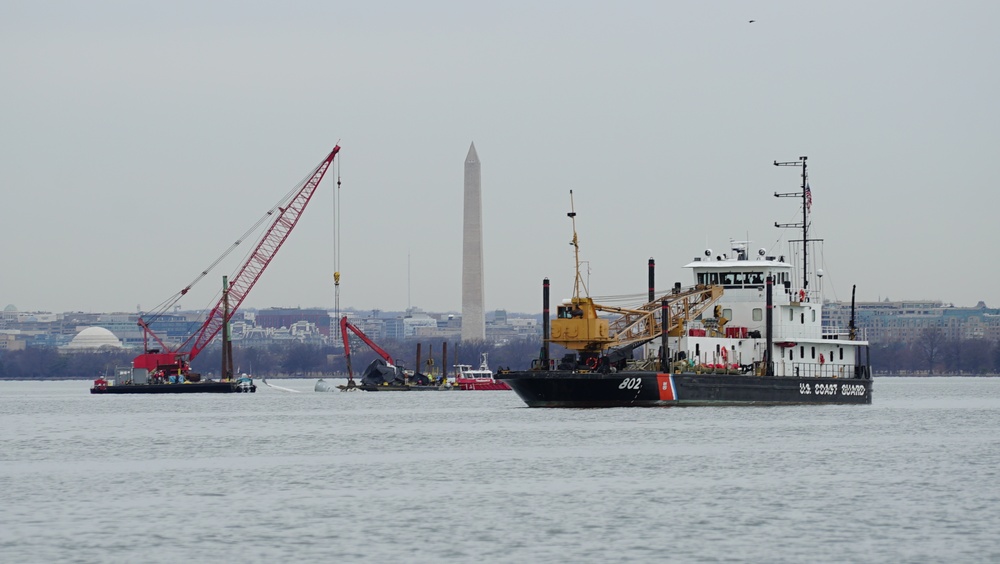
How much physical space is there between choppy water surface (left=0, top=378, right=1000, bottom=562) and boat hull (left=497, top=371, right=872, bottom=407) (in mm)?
3190

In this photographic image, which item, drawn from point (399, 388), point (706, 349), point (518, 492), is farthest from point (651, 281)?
point (399, 388)

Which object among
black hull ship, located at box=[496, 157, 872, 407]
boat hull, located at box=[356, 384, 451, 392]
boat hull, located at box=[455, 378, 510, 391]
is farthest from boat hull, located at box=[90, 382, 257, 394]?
black hull ship, located at box=[496, 157, 872, 407]

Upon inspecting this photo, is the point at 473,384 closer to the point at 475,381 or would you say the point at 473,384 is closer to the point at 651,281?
the point at 475,381

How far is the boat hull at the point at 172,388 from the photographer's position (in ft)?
483

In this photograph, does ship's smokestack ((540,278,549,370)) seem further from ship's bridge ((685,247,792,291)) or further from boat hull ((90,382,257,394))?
boat hull ((90,382,257,394))

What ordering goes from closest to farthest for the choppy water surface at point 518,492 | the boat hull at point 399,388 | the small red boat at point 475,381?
the choppy water surface at point 518,492 → the boat hull at point 399,388 → the small red boat at point 475,381

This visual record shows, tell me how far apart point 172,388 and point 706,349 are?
79.7 meters

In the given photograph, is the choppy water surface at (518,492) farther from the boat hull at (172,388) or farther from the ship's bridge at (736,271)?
the boat hull at (172,388)

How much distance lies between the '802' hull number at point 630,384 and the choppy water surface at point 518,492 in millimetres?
3646

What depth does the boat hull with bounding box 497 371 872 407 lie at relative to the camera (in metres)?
73.5

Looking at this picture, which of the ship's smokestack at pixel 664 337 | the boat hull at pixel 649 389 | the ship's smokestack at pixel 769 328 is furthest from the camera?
the ship's smokestack at pixel 769 328

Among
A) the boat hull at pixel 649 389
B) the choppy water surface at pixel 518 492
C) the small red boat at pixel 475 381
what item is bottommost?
the choppy water surface at pixel 518 492

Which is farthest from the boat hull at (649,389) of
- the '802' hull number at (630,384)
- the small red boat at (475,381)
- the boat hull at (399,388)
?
the small red boat at (475,381)

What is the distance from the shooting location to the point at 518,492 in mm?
40844
